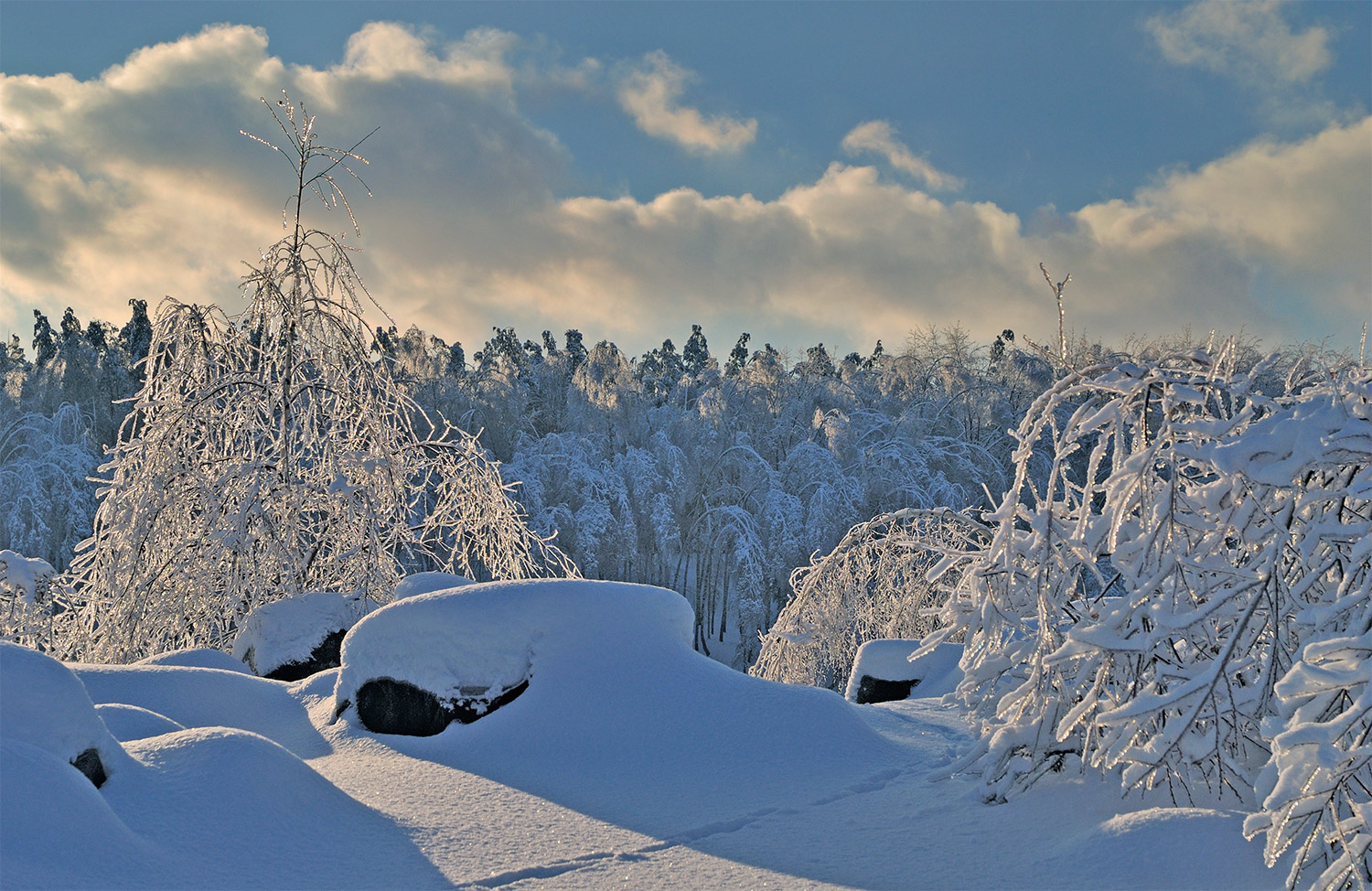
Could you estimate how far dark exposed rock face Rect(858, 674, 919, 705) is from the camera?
8.58 meters

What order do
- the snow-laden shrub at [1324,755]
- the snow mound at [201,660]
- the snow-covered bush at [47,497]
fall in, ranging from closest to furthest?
1. the snow-laden shrub at [1324,755]
2. the snow mound at [201,660]
3. the snow-covered bush at [47,497]

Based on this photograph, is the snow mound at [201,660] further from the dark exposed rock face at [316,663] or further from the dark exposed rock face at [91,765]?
the dark exposed rock face at [91,765]

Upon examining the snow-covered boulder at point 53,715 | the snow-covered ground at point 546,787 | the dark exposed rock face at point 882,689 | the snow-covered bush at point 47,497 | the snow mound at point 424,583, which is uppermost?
the snow-covered bush at point 47,497

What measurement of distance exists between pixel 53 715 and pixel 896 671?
6.90 m

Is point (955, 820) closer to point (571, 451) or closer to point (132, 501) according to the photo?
point (132, 501)

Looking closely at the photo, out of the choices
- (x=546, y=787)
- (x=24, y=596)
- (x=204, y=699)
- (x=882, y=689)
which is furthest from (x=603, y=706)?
(x=24, y=596)

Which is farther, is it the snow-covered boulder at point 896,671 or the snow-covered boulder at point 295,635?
the snow-covered boulder at point 896,671

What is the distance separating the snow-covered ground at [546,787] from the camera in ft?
11.0

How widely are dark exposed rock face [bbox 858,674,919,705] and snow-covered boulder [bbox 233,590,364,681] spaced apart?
482 cm

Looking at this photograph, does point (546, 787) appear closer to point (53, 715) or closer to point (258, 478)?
point (53, 715)

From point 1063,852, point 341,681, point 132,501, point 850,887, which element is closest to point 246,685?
point 341,681

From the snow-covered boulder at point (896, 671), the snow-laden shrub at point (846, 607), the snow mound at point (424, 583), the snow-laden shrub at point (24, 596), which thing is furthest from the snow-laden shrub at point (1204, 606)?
the snow-laden shrub at point (24, 596)

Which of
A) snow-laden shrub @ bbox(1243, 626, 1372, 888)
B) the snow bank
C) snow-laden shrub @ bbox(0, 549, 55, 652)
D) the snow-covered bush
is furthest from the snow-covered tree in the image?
→ the snow-covered bush

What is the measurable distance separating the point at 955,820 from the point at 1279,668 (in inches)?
60.4
